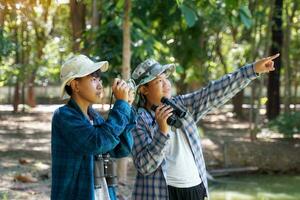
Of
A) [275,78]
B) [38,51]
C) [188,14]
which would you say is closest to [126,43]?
[188,14]

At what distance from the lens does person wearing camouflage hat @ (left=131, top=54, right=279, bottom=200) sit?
3.19 meters

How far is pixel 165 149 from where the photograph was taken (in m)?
3.20

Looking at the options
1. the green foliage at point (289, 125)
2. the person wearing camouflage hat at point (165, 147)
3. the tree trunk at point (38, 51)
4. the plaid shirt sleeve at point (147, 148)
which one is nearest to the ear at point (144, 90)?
the person wearing camouflage hat at point (165, 147)

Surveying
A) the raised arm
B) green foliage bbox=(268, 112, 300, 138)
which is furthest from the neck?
green foliage bbox=(268, 112, 300, 138)

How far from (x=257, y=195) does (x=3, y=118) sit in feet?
35.9

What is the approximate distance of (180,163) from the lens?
3314 millimetres

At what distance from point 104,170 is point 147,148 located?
0.38 meters

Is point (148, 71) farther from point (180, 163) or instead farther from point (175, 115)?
point (180, 163)

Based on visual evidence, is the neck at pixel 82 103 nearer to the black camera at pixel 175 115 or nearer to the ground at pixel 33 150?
the black camera at pixel 175 115

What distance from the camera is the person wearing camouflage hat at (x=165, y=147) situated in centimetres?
319

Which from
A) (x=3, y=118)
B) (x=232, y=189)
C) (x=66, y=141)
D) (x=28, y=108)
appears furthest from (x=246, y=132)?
A: (x=66, y=141)

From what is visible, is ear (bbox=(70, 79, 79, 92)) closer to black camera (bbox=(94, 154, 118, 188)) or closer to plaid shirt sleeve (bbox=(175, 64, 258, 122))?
black camera (bbox=(94, 154, 118, 188))

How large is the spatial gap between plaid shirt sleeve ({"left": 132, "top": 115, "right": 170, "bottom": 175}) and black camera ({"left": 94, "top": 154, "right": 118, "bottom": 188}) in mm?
267

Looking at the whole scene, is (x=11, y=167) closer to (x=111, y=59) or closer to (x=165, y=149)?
(x=111, y=59)
